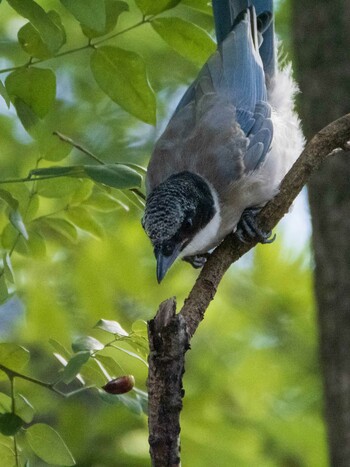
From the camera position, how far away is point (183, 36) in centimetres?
202

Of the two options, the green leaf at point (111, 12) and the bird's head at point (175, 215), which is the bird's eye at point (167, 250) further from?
the green leaf at point (111, 12)

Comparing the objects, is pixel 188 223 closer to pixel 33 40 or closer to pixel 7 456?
pixel 33 40

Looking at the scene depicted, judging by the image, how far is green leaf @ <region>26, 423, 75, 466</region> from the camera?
1695mm

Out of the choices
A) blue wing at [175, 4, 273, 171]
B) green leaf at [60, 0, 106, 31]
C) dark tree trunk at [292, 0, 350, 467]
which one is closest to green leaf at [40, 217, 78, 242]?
green leaf at [60, 0, 106, 31]

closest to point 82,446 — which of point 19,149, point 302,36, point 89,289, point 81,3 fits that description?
point 89,289

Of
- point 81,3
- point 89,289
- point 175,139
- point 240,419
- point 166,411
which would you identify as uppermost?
point 175,139

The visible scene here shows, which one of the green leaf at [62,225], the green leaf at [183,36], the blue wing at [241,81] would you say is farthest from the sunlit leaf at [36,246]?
the blue wing at [241,81]

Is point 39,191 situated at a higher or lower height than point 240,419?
lower

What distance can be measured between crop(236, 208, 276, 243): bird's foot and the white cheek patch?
3.1 inches

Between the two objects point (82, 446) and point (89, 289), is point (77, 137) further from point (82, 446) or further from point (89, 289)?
point (82, 446)

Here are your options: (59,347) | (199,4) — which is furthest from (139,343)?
(199,4)

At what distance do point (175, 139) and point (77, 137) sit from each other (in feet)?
3.55

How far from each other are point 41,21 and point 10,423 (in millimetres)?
717

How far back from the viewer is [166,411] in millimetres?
1478
